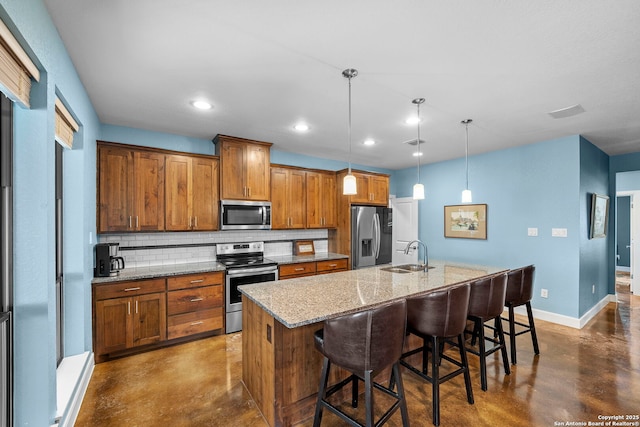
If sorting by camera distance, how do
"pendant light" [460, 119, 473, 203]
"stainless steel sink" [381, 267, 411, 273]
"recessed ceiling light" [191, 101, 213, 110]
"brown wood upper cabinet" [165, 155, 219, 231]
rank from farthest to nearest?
"brown wood upper cabinet" [165, 155, 219, 231] < "pendant light" [460, 119, 473, 203] < "stainless steel sink" [381, 267, 411, 273] < "recessed ceiling light" [191, 101, 213, 110]

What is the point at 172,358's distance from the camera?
295 centimetres

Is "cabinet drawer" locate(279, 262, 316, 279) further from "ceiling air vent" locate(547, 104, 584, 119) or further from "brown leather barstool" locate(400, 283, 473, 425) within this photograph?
"ceiling air vent" locate(547, 104, 584, 119)

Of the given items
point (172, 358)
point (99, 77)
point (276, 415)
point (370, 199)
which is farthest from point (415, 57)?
point (172, 358)

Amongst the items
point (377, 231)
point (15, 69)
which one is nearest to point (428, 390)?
point (377, 231)

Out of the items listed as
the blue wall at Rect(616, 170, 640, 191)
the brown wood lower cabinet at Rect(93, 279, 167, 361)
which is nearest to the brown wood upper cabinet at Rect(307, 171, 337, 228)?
the brown wood lower cabinet at Rect(93, 279, 167, 361)

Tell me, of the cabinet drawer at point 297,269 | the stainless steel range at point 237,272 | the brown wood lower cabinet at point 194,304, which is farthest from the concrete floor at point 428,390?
the cabinet drawer at point 297,269

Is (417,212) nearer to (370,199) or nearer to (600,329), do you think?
(370,199)

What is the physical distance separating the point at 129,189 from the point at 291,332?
2.56 meters

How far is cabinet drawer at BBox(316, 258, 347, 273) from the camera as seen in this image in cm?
432

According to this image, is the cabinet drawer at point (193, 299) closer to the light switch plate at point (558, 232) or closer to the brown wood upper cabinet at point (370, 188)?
the brown wood upper cabinet at point (370, 188)

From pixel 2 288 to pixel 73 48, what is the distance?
1.51m

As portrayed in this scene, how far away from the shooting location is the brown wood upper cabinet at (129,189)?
309 cm

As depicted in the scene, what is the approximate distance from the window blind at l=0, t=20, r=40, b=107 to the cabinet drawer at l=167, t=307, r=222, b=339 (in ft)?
8.10

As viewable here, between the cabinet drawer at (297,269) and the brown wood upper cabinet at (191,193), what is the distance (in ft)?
3.55
